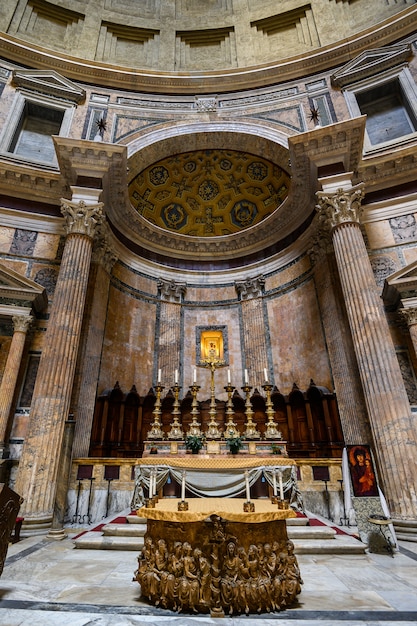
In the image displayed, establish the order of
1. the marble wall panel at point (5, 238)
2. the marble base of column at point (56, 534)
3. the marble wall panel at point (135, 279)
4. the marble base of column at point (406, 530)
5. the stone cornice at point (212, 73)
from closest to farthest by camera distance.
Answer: the marble base of column at point (56, 534) < the marble base of column at point (406, 530) < the marble wall panel at point (5, 238) < the marble wall panel at point (135, 279) < the stone cornice at point (212, 73)

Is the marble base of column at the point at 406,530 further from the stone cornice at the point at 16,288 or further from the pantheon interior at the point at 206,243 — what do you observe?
the stone cornice at the point at 16,288

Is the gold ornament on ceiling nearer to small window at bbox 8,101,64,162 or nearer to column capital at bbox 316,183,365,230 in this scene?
small window at bbox 8,101,64,162

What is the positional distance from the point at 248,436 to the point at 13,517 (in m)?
5.06

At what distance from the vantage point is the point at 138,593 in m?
3.36

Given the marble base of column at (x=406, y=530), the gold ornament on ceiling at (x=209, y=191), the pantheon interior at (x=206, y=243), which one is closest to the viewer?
the marble base of column at (x=406, y=530)

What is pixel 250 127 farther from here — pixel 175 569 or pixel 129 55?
pixel 175 569

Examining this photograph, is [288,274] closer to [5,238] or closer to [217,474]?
[217,474]

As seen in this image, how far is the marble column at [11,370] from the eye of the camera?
335 inches

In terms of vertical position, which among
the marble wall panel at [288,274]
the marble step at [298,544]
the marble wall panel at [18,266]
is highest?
the marble wall panel at [288,274]

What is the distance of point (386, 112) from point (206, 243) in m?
8.86

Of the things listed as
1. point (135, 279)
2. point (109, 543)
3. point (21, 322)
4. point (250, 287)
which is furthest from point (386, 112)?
point (109, 543)

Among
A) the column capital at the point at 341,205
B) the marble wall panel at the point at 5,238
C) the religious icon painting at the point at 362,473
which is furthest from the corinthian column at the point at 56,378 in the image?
the column capital at the point at 341,205

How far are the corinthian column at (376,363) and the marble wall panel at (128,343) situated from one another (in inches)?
306

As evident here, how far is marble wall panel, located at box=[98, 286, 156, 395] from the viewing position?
11.8 meters
